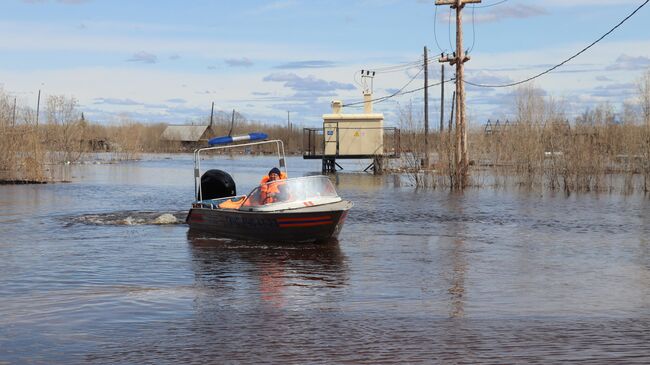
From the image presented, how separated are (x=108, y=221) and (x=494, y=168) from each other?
2204cm

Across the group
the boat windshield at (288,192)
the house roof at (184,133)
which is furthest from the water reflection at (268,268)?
the house roof at (184,133)

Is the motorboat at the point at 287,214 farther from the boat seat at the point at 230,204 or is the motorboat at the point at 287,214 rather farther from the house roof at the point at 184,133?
the house roof at the point at 184,133

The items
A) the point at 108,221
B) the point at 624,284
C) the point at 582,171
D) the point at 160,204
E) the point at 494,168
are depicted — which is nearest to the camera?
the point at 624,284

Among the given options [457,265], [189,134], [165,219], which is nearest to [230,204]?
[165,219]

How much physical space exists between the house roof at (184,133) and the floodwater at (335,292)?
97981 mm

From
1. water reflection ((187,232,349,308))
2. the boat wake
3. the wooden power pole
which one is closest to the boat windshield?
water reflection ((187,232,349,308))

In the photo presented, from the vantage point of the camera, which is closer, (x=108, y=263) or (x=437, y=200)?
(x=108, y=263)

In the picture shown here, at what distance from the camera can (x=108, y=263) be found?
17109 mm

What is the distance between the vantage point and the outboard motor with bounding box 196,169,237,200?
23.7m

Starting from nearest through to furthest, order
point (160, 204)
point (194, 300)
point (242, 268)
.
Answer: point (194, 300) < point (242, 268) < point (160, 204)

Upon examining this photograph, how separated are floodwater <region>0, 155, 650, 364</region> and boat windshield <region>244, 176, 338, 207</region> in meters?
1.11

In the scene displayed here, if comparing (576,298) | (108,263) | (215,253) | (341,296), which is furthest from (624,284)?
(108,263)

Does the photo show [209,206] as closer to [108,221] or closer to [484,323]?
[108,221]

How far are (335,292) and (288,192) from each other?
5.96 meters
